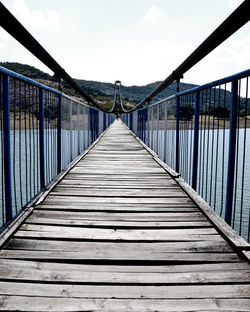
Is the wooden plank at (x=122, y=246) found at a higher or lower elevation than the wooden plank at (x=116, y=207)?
lower

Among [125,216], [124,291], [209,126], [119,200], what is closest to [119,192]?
[119,200]

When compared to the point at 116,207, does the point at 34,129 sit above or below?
above

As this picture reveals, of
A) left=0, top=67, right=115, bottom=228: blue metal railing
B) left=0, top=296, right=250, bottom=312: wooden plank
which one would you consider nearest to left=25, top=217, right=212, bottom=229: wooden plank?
left=0, top=67, right=115, bottom=228: blue metal railing

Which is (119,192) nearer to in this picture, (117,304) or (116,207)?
(116,207)

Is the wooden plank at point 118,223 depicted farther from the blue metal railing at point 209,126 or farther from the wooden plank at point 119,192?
the wooden plank at point 119,192

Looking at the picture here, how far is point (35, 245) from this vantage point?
134cm

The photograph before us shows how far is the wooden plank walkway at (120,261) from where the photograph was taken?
951mm

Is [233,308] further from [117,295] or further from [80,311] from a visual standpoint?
[80,311]

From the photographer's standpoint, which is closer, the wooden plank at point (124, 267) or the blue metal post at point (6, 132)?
the wooden plank at point (124, 267)

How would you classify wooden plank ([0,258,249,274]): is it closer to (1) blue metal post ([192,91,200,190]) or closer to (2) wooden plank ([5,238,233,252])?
(2) wooden plank ([5,238,233,252])

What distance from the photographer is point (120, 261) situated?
1208 millimetres

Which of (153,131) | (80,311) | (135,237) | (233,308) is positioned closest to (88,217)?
(135,237)

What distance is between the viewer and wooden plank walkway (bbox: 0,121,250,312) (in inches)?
37.4

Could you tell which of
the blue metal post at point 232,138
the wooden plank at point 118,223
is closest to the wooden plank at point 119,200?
the wooden plank at point 118,223
